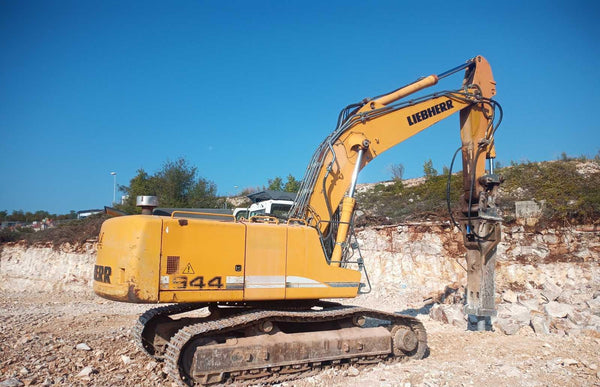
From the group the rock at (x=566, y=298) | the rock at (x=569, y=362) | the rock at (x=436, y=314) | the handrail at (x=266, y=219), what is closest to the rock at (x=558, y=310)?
the rock at (x=566, y=298)

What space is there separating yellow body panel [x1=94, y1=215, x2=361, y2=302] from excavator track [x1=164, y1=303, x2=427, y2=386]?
0.34 meters

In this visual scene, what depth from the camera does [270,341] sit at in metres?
5.69

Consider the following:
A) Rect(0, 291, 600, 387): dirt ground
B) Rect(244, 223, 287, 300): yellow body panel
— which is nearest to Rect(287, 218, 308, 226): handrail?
Rect(244, 223, 287, 300): yellow body panel

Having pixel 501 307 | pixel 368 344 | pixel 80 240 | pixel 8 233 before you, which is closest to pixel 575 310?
pixel 501 307

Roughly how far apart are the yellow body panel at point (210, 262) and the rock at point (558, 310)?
487 cm

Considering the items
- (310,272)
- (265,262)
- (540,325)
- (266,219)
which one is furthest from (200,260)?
(540,325)

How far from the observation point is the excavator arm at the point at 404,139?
6887mm

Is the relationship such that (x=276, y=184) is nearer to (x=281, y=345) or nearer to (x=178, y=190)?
(x=178, y=190)

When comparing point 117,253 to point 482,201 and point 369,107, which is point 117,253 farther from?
point 482,201

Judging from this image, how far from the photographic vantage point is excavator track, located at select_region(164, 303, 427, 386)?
527 cm

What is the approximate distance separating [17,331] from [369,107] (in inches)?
307

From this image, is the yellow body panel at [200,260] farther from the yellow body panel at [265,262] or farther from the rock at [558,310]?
the rock at [558,310]

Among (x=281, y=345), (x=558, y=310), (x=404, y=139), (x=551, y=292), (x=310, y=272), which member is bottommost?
(x=281, y=345)

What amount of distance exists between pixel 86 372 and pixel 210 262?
7.20 ft
